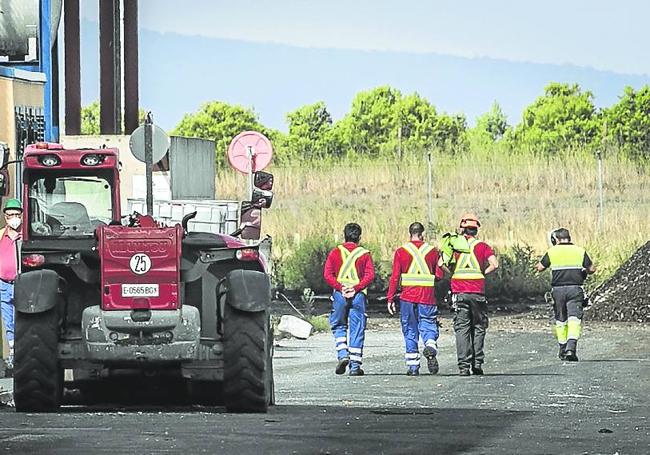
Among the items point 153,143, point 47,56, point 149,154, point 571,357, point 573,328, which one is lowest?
point 571,357

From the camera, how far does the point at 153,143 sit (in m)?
21.1

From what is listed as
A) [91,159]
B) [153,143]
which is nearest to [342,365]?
[153,143]

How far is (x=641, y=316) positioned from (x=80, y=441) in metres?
21.7

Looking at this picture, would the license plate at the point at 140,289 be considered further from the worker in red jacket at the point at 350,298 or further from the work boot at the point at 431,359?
the work boot at the point at 431,359

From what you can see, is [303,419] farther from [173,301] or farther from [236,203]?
[236,203]

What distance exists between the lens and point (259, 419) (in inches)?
526

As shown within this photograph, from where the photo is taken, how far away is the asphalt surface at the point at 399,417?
1125 centimetres

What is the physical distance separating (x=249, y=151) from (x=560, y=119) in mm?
52838

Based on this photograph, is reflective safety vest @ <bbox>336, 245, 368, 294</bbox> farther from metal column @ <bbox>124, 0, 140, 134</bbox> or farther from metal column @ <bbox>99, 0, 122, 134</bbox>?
metal column @ <bbox>99, 0, 122, 134</bbox>

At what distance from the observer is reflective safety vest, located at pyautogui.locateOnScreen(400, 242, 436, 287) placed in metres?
20.6

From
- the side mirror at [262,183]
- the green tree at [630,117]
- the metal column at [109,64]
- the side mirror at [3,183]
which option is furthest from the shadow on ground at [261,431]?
the green tree at [630,117]

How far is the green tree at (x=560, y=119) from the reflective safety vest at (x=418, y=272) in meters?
55.9

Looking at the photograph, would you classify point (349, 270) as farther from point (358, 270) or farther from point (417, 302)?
point (417, 302)

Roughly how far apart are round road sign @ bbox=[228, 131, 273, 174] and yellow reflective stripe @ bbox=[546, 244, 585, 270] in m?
6.31
